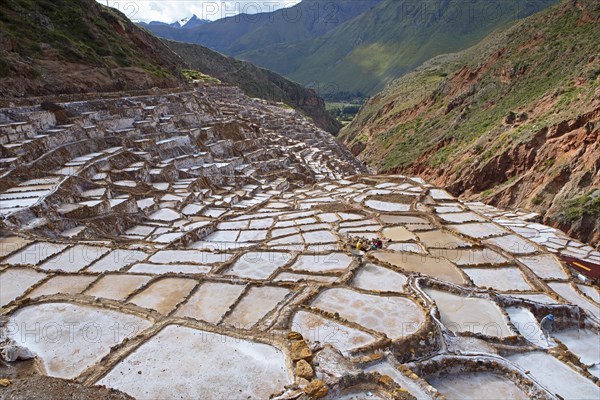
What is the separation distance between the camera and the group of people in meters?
14.2

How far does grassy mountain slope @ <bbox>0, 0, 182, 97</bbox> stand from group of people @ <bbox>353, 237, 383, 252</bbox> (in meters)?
21.4

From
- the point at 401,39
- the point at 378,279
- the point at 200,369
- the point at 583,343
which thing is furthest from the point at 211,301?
the point at 401,39

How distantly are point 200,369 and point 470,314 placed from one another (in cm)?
681

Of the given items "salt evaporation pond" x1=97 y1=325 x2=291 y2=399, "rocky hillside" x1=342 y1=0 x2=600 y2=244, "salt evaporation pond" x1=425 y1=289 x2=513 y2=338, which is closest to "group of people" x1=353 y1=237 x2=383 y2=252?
"salt evaporation pond" x1=425 y1=289 x2=513 y2=338

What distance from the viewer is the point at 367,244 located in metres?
14.5

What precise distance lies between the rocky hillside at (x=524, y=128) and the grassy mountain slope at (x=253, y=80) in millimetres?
35997

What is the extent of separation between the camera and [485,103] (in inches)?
1553

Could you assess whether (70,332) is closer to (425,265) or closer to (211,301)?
(211,301)

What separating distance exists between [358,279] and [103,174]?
1401 centimetres

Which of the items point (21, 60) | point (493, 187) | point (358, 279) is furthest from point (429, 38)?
point (358, 279)

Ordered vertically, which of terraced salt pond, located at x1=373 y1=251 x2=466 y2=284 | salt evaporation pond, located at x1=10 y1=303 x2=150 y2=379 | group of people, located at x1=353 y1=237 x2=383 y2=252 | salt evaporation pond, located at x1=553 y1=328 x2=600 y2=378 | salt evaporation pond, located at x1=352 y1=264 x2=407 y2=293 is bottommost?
salt evaporation pond, located at x1=553 y1=328 x2=600 y2=378

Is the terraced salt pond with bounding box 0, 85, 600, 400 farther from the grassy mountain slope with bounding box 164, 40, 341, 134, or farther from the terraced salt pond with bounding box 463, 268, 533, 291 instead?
the grassy mountain slope with bounding box 164, 40, 341, 134

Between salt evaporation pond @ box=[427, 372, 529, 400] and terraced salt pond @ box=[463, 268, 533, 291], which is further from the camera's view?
terraced salt pond @ box=[463, 268, 533, 291]

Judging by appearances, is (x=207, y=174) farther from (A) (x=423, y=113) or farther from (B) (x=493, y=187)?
(A) (x=423, y=113)
